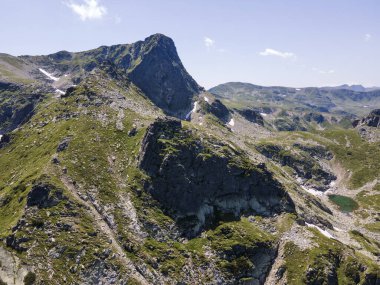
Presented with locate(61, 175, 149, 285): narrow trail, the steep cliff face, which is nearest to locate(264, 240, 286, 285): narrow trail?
the steep cliff face

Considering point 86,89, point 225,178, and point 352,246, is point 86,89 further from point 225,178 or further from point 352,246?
point 352,246

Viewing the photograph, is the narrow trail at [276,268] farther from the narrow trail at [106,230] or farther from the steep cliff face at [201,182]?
the narrow trail at [106,230]

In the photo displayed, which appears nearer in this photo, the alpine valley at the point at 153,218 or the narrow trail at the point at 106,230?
the alpine valley at the point at 153,218

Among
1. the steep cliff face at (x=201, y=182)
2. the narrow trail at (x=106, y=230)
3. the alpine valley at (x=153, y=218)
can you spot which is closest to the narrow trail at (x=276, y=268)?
the alpine valley at (x=153, y=218)

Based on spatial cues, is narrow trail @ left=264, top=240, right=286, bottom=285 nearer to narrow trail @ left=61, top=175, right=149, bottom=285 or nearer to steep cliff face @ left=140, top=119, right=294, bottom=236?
steep cliff face @ left=140, top=119, right=294, bottom=236

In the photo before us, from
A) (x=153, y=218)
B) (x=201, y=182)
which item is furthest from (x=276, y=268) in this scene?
(x=153, y=218)

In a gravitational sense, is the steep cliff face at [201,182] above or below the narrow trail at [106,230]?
above
